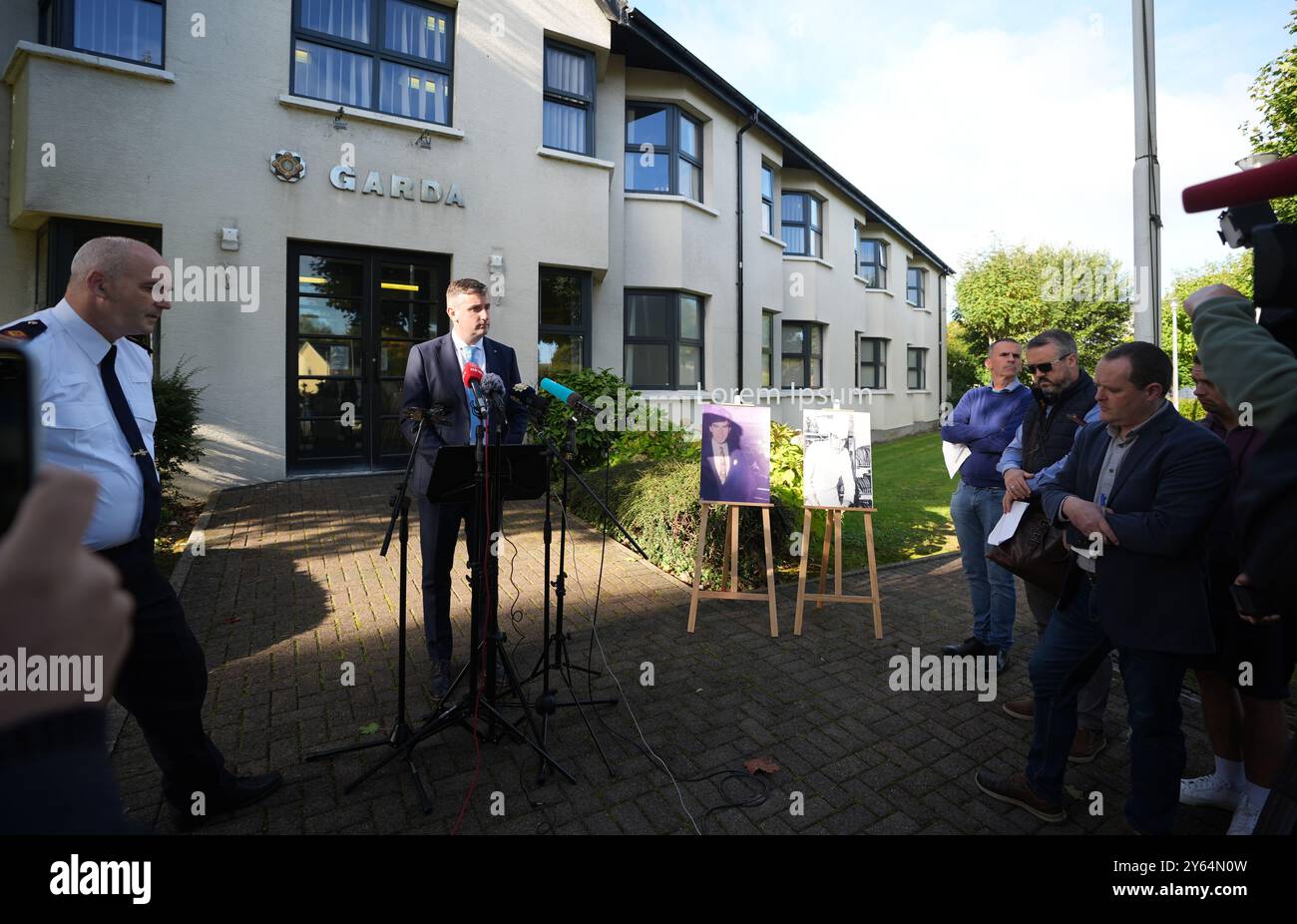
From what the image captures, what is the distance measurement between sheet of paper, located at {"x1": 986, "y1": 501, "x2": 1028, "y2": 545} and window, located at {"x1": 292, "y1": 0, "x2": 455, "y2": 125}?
437 inches

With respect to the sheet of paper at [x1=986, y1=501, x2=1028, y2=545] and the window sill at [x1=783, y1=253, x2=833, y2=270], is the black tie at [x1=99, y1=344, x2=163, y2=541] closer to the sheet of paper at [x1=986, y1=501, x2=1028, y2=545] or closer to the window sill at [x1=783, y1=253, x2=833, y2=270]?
the sheet of paper at [x1=986, y1=501, x2=1028, y2=545]

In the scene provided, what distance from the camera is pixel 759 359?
55.8 ft

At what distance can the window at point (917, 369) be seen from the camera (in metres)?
28.7

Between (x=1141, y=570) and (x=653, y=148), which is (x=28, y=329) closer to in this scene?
(x=1141, y=570)

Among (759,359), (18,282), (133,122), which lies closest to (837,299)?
(759,359)

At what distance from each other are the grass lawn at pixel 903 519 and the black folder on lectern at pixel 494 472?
418 centimetres

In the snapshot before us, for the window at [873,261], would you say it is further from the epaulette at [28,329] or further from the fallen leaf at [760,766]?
the epaulette at [28,329]

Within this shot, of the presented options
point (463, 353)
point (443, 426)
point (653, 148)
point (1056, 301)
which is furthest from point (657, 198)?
point (1056, 301)

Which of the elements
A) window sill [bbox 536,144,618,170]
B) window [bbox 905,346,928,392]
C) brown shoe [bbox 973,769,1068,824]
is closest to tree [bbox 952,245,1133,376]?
window [bbox 905,346,928,392]

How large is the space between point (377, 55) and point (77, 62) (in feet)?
13.1

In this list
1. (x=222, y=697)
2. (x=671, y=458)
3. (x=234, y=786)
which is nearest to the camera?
(x=234, y=786)
